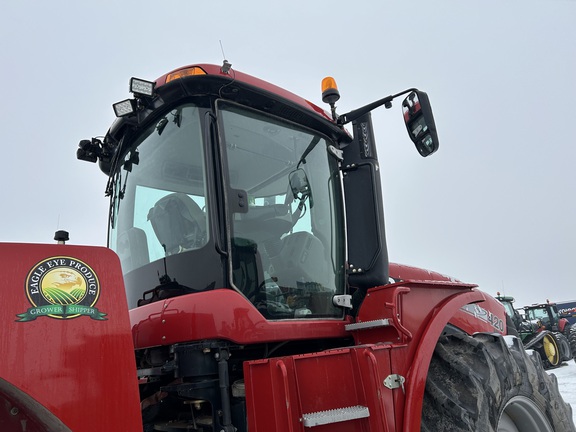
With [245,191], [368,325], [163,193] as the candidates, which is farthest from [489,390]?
[163,193]

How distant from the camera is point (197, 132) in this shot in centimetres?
251

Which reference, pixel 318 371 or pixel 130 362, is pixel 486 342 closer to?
pixel 318 371

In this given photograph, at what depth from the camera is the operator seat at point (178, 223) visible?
2.44 meters

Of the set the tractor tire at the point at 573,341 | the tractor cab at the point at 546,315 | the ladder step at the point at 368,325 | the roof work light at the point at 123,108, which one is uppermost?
the roof work light at the point at 123,108

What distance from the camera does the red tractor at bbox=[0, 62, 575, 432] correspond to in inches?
65.2

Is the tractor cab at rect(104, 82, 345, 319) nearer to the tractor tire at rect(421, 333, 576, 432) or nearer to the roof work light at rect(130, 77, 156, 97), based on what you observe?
the roof work light at rect(130, 77, 156, 97)

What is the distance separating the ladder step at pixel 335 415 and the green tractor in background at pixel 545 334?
35.1ft

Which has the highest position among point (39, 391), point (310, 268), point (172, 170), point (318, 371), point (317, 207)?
point (172, 170)

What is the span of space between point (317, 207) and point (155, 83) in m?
1.16

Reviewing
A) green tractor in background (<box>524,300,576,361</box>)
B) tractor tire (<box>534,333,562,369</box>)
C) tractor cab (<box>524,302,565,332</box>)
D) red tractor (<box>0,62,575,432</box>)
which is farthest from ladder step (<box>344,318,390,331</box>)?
tractor cab (<box>524,302,565,332</box>)

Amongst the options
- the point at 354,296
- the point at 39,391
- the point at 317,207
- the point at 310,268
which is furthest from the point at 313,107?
the point at 39,391

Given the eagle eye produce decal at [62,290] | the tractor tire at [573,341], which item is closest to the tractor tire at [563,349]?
the tractor tire at [573,341]

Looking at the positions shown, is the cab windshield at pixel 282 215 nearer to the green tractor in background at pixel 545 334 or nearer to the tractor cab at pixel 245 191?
the tractor cab at pixel 245 191

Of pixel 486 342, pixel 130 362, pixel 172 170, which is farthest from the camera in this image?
pixel 486 342
